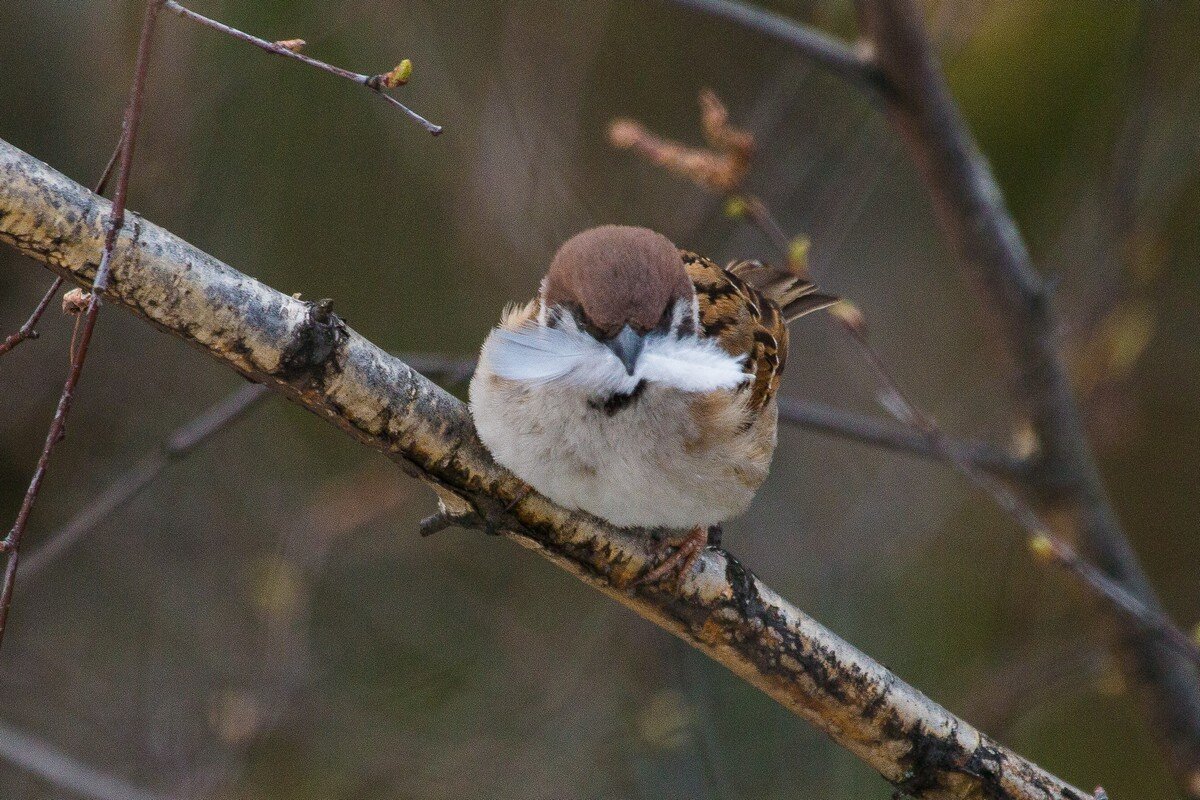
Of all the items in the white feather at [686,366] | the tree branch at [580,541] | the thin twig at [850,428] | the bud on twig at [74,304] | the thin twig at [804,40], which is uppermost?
the thin twig at [804,40]

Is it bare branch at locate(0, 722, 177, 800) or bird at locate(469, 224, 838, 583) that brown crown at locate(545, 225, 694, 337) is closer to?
bird at locate(469, 224, 838, 583)

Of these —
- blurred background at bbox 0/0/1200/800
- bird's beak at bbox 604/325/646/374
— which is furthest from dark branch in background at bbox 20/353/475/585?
blurred background at bbox 0/0/1200/800

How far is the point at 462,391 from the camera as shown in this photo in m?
4.61

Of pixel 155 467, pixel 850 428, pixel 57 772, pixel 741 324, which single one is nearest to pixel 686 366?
pixel 741 324

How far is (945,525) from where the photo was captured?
18.4 feet

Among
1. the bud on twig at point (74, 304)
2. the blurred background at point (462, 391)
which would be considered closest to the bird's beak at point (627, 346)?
the bud on twig at point (74, 304)

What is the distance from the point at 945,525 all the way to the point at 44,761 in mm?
4116

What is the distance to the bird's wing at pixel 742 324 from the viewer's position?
274 cm

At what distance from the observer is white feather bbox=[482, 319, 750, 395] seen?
2.30m

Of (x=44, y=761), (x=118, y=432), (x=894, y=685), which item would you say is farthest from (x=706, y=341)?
(x=118, y=432)

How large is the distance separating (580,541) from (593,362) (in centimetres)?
37

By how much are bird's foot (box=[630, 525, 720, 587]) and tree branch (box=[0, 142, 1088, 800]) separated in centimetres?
2

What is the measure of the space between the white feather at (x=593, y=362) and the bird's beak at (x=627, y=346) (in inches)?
0.7

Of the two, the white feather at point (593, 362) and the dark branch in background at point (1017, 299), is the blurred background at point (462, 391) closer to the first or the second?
the dark branch in background at point (1017, 299)
